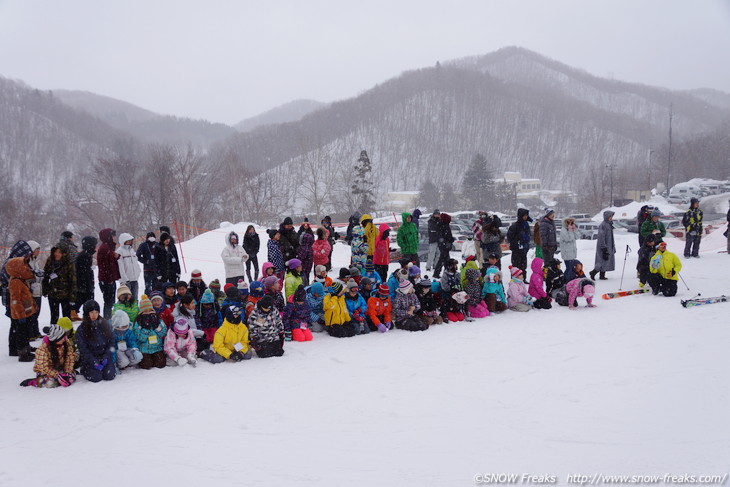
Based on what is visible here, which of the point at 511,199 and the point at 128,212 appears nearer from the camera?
the point at 128,212

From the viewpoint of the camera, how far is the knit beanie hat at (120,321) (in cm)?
643

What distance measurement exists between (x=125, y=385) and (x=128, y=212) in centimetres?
4483

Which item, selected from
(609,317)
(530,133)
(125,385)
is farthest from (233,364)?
(530,133)

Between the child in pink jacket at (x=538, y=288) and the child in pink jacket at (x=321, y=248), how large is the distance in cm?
396

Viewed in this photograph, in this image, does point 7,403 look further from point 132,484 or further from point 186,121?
point 186,121

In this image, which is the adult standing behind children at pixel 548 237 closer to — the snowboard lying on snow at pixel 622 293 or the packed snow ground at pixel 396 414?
the snowboard lying on snow at pixel 622 293

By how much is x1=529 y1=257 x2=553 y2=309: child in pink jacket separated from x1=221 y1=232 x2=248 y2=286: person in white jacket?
18.0ft

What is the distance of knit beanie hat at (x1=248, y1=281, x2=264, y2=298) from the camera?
7449mm

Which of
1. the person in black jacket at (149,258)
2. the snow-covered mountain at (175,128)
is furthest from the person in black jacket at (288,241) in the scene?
the snow-covered mountain at (175,128)

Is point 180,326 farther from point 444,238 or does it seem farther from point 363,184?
point 363,184

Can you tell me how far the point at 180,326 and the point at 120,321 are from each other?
735 mm

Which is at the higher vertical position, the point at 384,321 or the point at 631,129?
the point at 631,129

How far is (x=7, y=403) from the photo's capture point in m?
5.44

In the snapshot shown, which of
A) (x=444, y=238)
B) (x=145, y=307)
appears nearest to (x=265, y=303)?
(x=145, y=307)
